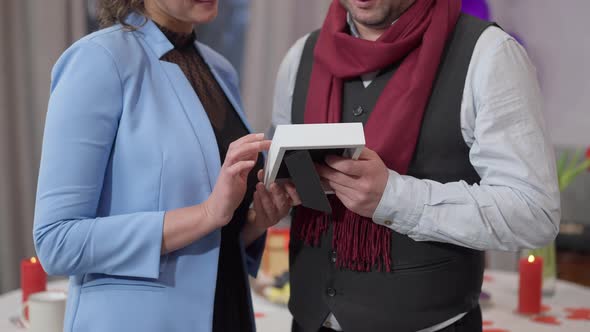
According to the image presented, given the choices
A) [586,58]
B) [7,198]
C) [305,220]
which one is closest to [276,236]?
[305,220]

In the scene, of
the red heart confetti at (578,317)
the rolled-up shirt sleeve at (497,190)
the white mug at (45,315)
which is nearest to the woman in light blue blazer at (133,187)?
the rolled-up shirt sleeve at (497,190)

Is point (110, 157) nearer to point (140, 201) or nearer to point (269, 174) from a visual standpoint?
point (140, 201)

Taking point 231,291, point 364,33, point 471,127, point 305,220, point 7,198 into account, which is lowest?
point 7,198

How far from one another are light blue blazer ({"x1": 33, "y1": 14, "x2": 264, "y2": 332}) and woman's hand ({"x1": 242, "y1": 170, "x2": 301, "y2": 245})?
0.16m

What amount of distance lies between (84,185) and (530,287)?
127cm

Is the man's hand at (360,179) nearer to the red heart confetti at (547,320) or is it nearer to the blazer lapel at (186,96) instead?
the blazer lapel at (186,96)

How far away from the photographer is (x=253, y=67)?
4031mm

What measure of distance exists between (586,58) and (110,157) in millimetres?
3504

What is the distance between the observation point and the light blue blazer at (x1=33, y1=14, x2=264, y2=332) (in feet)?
4.25

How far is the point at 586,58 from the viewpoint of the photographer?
413 centimetres

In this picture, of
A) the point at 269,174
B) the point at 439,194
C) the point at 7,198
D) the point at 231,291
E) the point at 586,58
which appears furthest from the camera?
the point at 586,58

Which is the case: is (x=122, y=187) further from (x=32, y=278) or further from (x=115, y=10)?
(x=32, y=278)

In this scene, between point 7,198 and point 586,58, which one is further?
point 586,58

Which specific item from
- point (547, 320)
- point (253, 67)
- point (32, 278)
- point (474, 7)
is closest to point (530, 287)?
point (547, 320)
